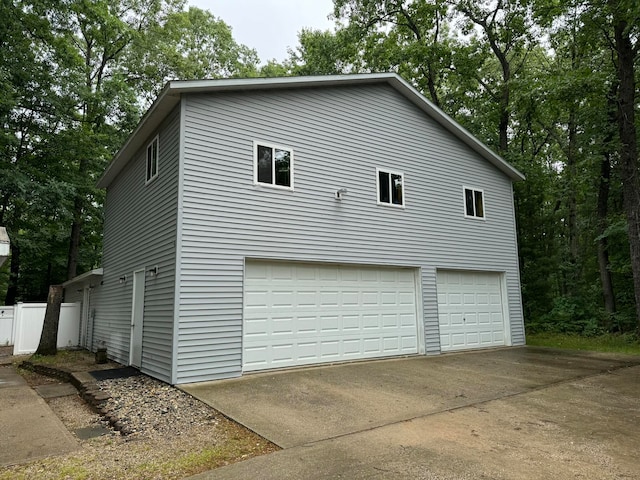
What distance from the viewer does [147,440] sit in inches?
178

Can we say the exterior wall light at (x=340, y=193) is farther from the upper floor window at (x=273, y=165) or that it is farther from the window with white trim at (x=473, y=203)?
the window with white trim at (x=473, y=203)

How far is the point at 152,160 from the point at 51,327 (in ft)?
18.4

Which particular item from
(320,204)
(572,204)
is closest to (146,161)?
(320,204)

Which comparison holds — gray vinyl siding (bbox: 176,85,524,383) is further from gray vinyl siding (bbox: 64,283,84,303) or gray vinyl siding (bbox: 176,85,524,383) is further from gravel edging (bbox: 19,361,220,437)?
gray vinyl siding (bbox: 64,283,84,303)

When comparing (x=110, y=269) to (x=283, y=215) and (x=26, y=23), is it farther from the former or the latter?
(x=26, y=23)

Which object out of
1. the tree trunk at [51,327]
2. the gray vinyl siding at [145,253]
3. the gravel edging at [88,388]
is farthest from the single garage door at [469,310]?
the tree trunk at [51,327]

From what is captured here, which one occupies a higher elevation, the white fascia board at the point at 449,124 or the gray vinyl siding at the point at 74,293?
→ the white fascia board at the point at 449,124

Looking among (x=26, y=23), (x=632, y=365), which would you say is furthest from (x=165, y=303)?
(x=26, y=23)

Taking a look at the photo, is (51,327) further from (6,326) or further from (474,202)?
(474,202)

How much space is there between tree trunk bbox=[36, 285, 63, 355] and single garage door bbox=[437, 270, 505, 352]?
10.1 m

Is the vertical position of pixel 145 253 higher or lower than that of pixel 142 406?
higher

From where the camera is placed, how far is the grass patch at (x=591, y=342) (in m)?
11.3

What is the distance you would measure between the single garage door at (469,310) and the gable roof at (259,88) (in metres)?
3.80

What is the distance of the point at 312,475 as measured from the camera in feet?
11.5
